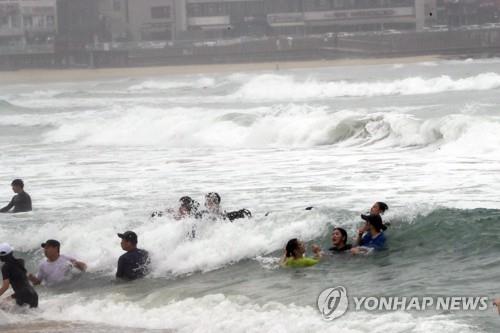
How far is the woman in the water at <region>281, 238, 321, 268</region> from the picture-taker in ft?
39.5

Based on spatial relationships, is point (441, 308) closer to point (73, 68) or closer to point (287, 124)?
point (287, 124)

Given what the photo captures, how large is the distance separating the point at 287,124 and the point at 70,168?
8254mm

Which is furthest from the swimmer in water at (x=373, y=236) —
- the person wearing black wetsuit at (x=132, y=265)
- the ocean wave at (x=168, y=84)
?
the ocean wave at (x=168, y=84)

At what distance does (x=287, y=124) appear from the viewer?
30984mm

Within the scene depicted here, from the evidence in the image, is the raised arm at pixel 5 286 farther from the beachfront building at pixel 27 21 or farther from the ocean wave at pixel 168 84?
the beachfront building at pixel 27 21

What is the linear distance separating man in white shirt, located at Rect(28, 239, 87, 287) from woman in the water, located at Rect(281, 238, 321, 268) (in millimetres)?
2459

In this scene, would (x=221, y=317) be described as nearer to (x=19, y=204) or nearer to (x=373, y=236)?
(x=373, y=236)

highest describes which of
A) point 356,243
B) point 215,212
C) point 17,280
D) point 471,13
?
point 471,13

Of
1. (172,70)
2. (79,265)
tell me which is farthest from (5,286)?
(172,70)

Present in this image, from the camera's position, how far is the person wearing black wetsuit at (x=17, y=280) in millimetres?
11578

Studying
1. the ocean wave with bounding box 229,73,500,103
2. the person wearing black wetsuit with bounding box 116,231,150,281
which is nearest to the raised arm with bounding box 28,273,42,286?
the person wearing black wetsuit with bounding box 116,231,150,281
